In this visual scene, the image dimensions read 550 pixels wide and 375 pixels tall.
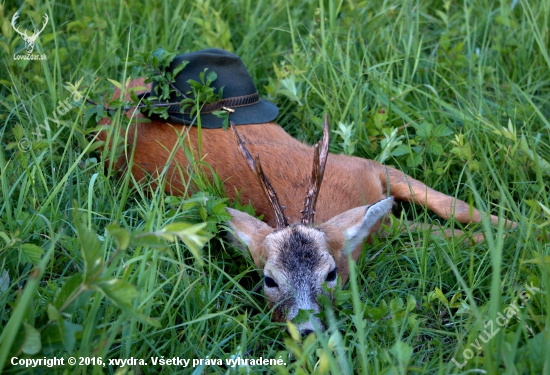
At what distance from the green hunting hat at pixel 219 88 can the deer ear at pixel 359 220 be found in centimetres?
119

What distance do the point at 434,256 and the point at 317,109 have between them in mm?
1643

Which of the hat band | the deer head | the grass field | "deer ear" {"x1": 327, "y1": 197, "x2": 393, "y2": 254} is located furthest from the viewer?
the hat band

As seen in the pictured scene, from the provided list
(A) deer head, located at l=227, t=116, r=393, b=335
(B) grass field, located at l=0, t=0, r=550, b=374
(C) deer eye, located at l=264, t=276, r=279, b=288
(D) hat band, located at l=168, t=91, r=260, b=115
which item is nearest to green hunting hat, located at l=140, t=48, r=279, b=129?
(D) hat band, located at l=168, t=91, r=260, b=115

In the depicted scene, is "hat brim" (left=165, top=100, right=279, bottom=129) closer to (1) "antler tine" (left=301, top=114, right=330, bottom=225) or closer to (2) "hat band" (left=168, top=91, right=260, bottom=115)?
(2) "hat band" (left=168, top=91, right=260, bottom=115)

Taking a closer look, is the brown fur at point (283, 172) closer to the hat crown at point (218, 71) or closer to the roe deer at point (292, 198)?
the roe deer at point (292, 198)

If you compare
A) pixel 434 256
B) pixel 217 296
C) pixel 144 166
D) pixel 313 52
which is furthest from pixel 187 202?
pixel 313 52

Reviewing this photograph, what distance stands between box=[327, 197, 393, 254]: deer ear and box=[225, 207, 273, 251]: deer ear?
1.18ft

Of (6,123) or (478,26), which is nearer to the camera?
(6,123)

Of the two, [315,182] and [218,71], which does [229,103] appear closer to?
[218,71]

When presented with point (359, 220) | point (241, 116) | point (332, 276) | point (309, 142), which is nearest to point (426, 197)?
point (359, 220)

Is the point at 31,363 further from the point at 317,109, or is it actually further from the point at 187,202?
the point at 317,109

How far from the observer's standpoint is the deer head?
306 centimetres

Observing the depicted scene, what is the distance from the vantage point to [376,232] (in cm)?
393

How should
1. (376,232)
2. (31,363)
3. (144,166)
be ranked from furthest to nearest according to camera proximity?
(144,166)
(376,232)
(31,363)
